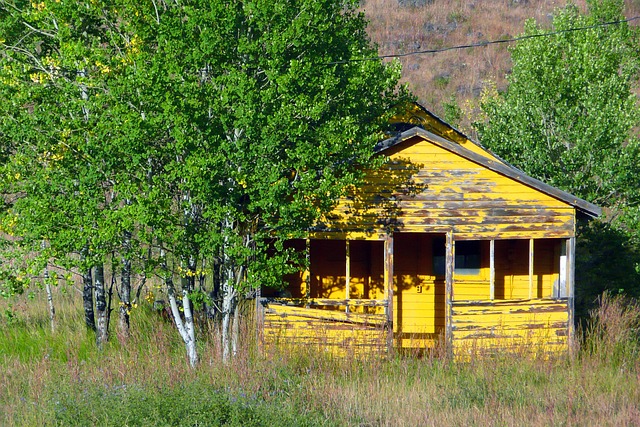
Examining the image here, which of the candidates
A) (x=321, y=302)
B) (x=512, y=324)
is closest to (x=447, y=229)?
(x=512, y=324)

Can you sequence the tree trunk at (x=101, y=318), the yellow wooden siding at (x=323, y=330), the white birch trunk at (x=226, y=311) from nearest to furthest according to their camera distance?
the white birch trunk at (x=226, y=311), the yellow wooden siding at (x=323, y=330), the tree trunk at (x=101, y=318)

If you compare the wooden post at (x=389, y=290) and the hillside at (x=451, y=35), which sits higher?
the hillside at (x=451, y=35)

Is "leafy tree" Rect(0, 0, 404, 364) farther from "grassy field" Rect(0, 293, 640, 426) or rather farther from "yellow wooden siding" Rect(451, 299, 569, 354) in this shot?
"yellow wooden siding" Rect(451, 299, 569, 354)

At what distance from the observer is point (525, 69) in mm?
21703

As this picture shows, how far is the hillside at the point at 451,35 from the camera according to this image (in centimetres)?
5620

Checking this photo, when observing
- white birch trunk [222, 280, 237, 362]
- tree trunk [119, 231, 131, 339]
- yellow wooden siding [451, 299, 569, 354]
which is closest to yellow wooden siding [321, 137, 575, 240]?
yellow wooden siding [451, 299, 569, 354]

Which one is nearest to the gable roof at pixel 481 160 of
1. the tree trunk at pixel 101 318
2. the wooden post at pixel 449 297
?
the wooden post at pixel 449 297

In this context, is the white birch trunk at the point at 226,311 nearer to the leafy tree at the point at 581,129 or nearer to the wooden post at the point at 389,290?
the wooden post at the point at 389,290

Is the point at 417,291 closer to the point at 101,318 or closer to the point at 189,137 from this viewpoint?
the point at 101,318

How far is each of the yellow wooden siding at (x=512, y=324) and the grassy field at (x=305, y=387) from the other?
624 millimetres

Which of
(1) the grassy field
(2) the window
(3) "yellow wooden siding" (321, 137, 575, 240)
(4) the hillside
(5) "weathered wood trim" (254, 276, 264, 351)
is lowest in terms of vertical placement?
(1) the grassy field

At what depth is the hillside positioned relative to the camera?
56.2m

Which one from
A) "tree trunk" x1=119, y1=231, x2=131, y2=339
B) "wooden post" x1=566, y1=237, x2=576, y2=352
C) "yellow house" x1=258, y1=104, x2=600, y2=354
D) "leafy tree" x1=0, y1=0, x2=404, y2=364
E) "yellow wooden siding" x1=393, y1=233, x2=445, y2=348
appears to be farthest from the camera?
"yellow wooden siding" x1=393, y1=233, x2=445, y2=348

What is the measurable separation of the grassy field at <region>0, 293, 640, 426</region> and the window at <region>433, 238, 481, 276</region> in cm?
309
